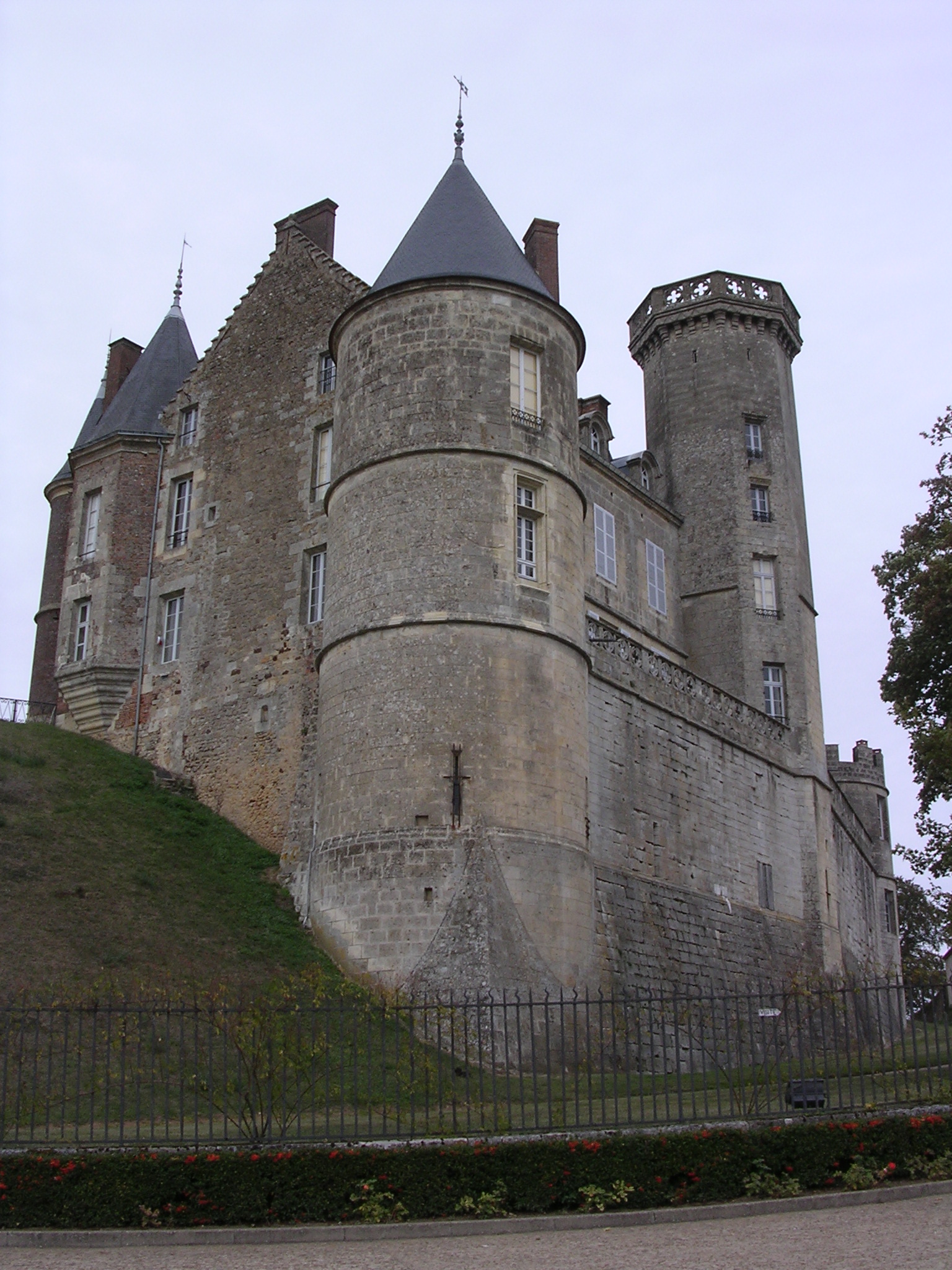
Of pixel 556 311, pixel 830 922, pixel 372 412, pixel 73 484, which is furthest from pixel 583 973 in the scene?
pixel 73 484

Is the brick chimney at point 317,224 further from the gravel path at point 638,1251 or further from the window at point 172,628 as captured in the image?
the gravel path at point 638,1251

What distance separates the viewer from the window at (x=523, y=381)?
19.1 m

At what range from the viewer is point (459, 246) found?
65.1 ft

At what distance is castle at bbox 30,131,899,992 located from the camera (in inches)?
681

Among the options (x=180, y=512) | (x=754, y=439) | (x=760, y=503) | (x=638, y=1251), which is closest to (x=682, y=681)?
(x=760, y=503)

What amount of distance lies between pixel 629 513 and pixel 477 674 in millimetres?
11139

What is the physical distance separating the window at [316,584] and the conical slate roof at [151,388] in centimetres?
570

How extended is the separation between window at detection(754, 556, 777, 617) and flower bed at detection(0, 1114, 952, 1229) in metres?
19.2

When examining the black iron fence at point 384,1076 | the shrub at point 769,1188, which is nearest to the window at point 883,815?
the black iron fence at point 384,1076

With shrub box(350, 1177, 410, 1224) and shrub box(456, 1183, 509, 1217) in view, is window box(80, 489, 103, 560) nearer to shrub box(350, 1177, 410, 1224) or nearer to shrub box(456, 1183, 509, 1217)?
shrub box(350, 1177, 410, 1224)

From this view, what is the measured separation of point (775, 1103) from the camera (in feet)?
41.0

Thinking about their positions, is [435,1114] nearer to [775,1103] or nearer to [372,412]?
[775,1103]

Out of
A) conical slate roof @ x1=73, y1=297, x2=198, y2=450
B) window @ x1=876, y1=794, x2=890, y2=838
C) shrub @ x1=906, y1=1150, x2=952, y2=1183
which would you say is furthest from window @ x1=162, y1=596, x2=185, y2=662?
window @ x1=876, y1=794, x2=890, y2=838

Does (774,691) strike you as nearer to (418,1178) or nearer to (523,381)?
(523,381)
